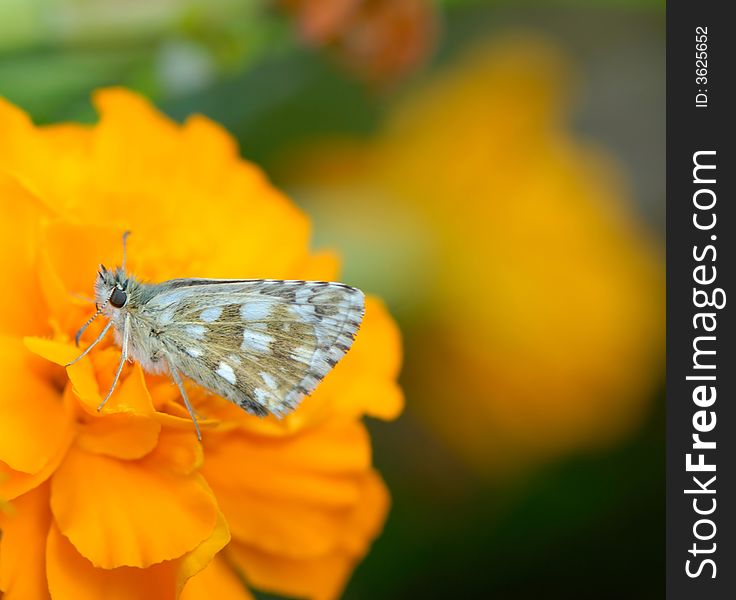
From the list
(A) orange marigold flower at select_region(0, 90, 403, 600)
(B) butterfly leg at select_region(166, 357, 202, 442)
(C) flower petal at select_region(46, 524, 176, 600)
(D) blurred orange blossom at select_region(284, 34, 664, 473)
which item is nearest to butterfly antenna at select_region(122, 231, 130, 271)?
(A) orange marigold flower at select_region(0, 90, 403, 600)

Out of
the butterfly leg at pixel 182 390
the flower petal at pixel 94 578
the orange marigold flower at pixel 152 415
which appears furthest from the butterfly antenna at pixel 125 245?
the flower petal at pixel 94 578

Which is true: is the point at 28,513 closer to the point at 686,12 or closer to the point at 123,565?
the point at 123,565

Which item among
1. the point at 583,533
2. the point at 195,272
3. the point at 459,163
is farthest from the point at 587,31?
the point at 195,272

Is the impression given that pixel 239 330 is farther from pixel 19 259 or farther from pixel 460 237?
pixel 460 237

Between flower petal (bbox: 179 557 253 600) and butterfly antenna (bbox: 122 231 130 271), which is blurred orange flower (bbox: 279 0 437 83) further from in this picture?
flower petal (bbox: 179 557 253 600)

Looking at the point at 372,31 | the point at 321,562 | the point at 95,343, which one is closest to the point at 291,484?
the point at 321,562

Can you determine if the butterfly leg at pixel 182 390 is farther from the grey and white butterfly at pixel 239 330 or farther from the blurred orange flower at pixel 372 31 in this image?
the blurred orange flower at pixel 372 31
